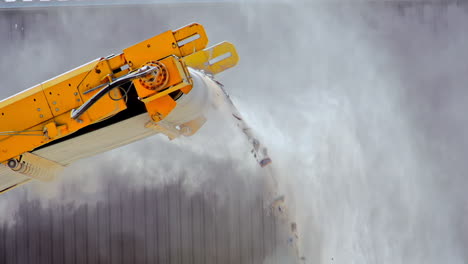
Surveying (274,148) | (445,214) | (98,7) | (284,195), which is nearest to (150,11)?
(98,7)

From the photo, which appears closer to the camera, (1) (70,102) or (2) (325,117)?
(1) (70,102)

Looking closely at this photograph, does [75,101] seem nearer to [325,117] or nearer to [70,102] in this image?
[70,102]

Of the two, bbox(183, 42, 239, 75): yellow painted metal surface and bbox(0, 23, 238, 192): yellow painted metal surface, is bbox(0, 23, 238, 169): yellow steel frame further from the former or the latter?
bbox(183, 42, 239, 75): yellow painted metal surface

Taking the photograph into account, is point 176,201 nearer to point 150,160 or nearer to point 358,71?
point 150,160

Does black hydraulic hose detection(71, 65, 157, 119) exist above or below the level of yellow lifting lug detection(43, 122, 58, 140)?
above

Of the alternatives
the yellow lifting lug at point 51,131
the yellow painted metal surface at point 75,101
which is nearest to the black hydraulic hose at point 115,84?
the yellow painted metal surface at point 75,101

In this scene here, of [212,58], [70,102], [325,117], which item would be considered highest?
[212,58]

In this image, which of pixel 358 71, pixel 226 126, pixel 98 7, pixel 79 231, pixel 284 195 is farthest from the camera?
pixel 358 71

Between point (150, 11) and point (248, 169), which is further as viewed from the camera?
point (150, 11)

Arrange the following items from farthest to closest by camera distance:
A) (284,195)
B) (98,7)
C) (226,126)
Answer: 1. (98,7)
2. (284,195)
3. (226,126)

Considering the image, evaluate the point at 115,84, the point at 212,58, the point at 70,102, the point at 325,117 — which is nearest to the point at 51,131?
the point at 70,102

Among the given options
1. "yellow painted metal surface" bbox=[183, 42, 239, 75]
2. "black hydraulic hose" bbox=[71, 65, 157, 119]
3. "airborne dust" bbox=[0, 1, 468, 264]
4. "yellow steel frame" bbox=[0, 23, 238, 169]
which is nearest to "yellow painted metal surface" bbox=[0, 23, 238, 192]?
"yellow steel frame" bbox=[0, 23, 238, 169]
